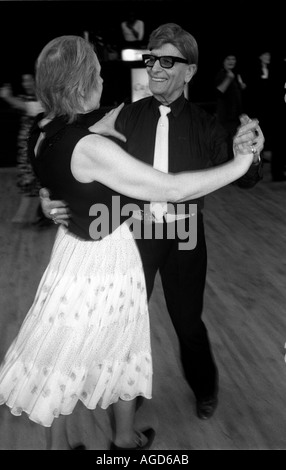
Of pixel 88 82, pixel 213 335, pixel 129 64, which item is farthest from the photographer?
pixel 129 64

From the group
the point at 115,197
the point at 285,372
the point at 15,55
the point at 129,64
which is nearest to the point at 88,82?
the point at 115,197

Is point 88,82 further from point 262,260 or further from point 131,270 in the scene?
point 262,260

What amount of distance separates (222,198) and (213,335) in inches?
148

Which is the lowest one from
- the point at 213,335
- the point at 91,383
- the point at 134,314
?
the point at 213,335

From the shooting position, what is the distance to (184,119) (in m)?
2.25

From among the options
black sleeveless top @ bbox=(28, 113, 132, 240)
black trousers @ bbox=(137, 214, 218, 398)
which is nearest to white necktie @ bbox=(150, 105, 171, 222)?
black trousers @ bbox=(137, 214, 218, 398)

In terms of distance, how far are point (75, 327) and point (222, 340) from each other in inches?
59.1

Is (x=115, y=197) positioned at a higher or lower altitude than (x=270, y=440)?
higher

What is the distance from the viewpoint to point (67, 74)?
1.67 m

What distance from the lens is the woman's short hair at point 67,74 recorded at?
167cm

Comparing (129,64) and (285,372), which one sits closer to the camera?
(285,372)

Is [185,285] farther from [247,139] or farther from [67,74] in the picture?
[67,74]

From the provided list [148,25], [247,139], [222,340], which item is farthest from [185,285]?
[148,25]

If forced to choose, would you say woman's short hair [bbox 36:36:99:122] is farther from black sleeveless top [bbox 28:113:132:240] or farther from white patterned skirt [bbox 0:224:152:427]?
white patterned skirt [bbox 0:224:152:427]
